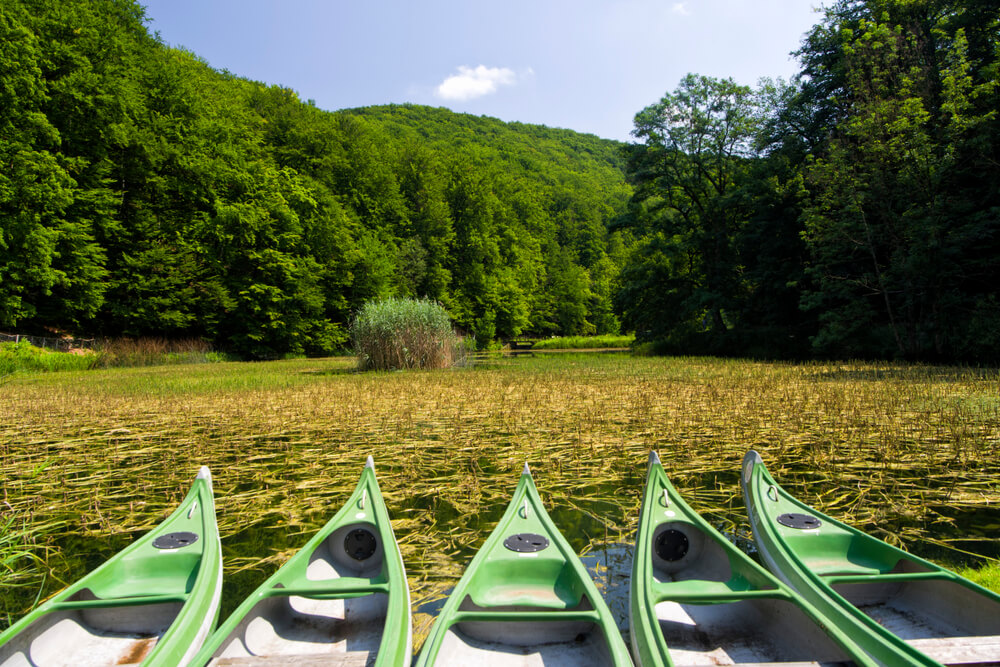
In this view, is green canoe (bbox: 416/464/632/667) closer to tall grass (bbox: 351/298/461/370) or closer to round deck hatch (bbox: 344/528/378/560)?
round deck hatch (bbox: 344/528/378/560)

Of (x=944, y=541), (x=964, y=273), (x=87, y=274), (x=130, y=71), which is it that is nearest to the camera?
(x=944, y=541)

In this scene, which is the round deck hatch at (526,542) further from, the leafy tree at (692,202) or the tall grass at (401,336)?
the leafy tree at (692,202)

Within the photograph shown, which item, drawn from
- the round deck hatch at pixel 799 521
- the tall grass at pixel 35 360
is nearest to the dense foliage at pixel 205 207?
the tall grass at pixel 35 360

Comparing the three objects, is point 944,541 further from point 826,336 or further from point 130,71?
point 130,71

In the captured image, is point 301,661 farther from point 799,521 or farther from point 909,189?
point 909,189

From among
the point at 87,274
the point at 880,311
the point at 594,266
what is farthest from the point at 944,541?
the point at 594,266

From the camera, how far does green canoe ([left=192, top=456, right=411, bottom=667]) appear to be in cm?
167

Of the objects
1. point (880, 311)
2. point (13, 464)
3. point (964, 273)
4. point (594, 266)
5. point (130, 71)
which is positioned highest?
point (130, 71)

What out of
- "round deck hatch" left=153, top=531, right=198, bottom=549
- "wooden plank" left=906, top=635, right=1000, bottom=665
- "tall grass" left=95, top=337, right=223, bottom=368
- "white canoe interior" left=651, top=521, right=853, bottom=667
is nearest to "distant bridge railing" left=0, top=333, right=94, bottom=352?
"tall grass" left=95, top=337, right=223, bottom=368

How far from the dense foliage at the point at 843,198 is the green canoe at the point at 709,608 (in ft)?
45.5

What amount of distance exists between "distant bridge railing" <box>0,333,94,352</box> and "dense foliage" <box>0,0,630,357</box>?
91 cm

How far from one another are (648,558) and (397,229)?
125 feet

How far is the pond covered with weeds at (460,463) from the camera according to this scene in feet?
9.63

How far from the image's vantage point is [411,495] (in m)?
3.75
